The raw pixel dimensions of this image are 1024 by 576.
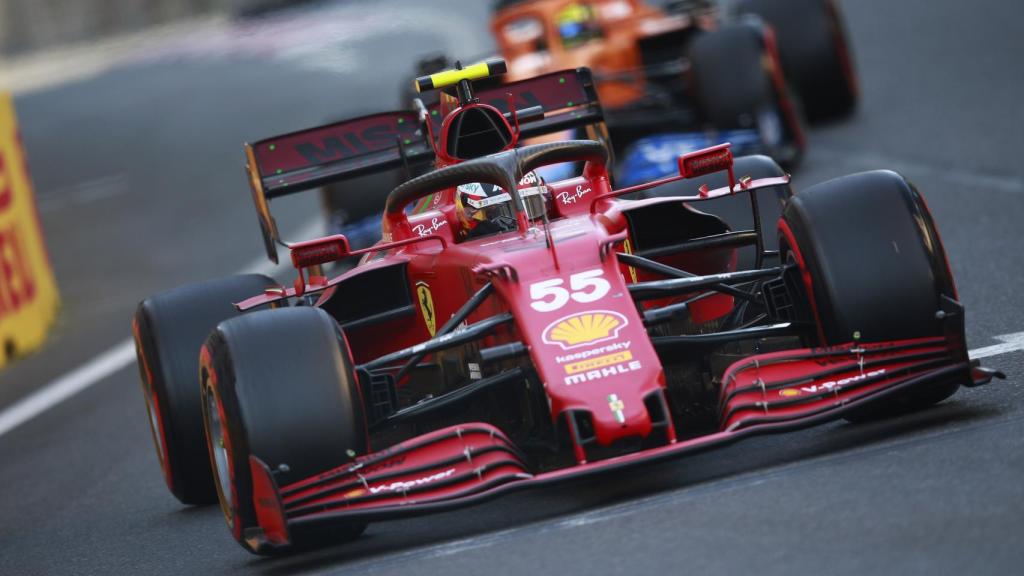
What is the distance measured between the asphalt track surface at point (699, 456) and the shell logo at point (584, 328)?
0.54 m

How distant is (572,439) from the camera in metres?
5.41

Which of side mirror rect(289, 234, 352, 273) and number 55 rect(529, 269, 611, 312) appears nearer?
number 55 rect(529, 269, 611, 312)

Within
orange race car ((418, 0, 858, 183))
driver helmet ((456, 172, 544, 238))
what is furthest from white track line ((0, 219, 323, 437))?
driver helmet ((456, 172, 544, 238))

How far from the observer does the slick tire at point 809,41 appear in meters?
15.0

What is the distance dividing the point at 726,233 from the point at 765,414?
1.53 meters

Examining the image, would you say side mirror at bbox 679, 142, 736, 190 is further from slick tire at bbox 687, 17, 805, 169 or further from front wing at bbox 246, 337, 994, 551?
slick tire at bbox 687, 17, 805, 169

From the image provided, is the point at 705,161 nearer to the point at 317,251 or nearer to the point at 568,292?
the point at 568,292

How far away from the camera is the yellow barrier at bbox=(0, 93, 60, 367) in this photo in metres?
13.0

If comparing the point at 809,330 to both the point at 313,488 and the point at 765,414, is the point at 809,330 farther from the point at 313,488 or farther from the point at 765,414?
the point at 313,488

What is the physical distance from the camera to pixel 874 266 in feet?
19.1

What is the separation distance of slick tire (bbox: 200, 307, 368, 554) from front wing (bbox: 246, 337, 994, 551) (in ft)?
0.19

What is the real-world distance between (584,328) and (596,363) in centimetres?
17

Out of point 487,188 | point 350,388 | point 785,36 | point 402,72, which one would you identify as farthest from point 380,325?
point 402,72

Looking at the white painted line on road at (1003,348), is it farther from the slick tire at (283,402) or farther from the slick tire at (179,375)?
the slick tire at (179,375)
